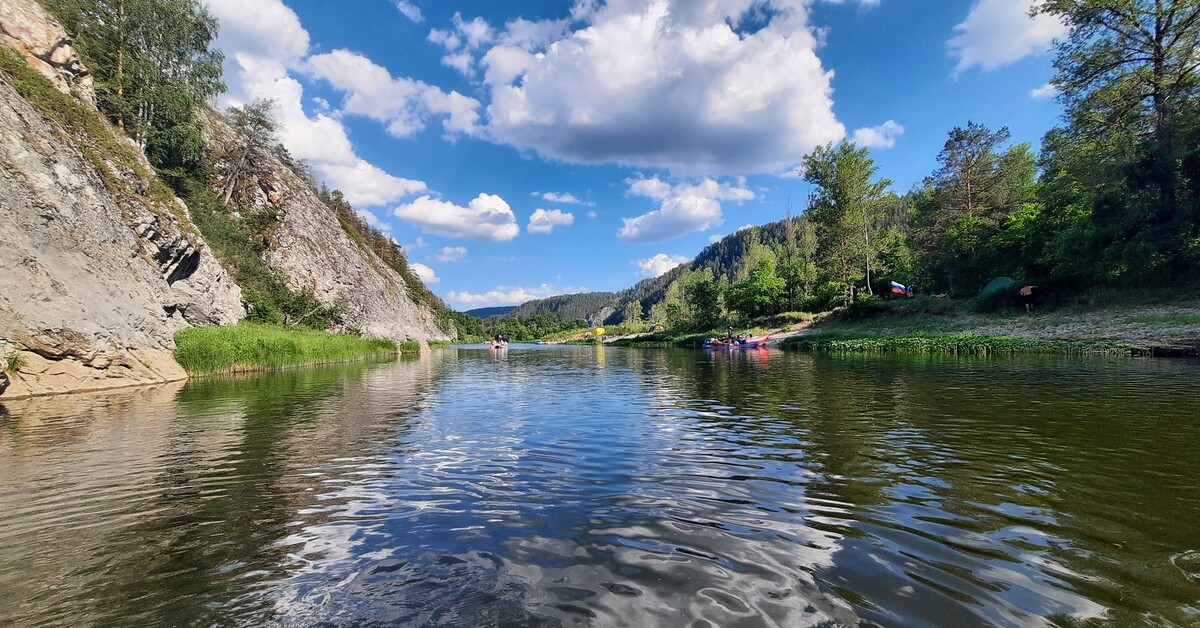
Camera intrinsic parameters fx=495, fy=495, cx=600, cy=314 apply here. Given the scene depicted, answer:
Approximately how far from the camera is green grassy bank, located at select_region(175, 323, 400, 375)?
22.3 m

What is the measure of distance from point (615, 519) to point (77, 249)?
25.2 meters

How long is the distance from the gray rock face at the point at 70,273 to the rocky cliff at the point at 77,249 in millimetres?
43

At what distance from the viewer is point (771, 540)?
4758 millimetres

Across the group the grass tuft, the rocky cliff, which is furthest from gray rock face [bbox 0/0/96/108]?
the grass tuft

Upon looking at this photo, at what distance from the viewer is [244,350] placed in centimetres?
2527

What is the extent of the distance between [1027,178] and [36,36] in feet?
304

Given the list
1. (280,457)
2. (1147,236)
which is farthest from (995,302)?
(280,457)

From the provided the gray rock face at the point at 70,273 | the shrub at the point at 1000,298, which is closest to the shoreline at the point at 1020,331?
the shrub at the point at 1000,298

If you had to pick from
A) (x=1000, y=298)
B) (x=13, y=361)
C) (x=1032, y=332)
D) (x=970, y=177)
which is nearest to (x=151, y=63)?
(x=13, y=361)

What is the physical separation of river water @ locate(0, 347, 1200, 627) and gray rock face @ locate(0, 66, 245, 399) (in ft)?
15.6

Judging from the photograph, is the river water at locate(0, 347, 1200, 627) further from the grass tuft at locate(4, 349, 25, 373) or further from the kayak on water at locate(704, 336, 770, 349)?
the kayak on water at locate(704, 336, 770, 349)

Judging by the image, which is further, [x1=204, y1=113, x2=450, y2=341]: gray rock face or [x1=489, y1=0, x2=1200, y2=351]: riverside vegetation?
[x1=204, y1=113, x2=450, y2=341]: gray rock face

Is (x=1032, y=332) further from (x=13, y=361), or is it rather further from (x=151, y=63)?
(x=151, y=63)

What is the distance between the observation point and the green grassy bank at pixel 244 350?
73.2ft
